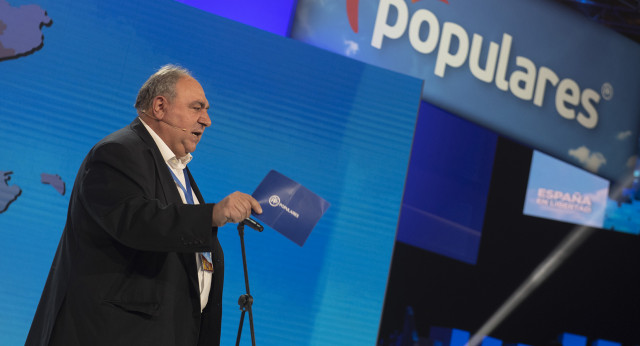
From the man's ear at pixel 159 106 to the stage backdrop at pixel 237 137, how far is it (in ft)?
4.30

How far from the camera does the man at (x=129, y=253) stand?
1.56m

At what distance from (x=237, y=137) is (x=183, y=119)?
1.40m

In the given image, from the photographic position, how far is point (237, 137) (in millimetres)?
3344

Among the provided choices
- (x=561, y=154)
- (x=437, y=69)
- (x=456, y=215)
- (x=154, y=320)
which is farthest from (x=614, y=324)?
(x=154, y=320)

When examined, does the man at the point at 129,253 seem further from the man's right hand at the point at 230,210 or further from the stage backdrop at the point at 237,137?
the stage backdrop at the point at 237,137

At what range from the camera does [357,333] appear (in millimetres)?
3492

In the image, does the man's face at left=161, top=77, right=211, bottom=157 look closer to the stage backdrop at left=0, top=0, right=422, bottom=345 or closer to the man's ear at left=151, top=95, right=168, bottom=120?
the man's ear at left=151, top=95, right=168, bottom=120

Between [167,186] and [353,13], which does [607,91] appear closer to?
[353,13]

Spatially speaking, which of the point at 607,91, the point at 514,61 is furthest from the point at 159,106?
the point at 607,91

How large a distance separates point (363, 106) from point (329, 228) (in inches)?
28.9

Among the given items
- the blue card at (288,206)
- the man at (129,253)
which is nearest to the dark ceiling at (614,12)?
the blue card at (288,206)

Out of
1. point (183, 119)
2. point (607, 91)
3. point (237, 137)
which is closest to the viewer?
point (183, 119)

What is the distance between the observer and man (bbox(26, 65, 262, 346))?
1.56 m

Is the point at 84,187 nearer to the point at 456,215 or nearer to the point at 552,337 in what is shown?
the point at 456,215
